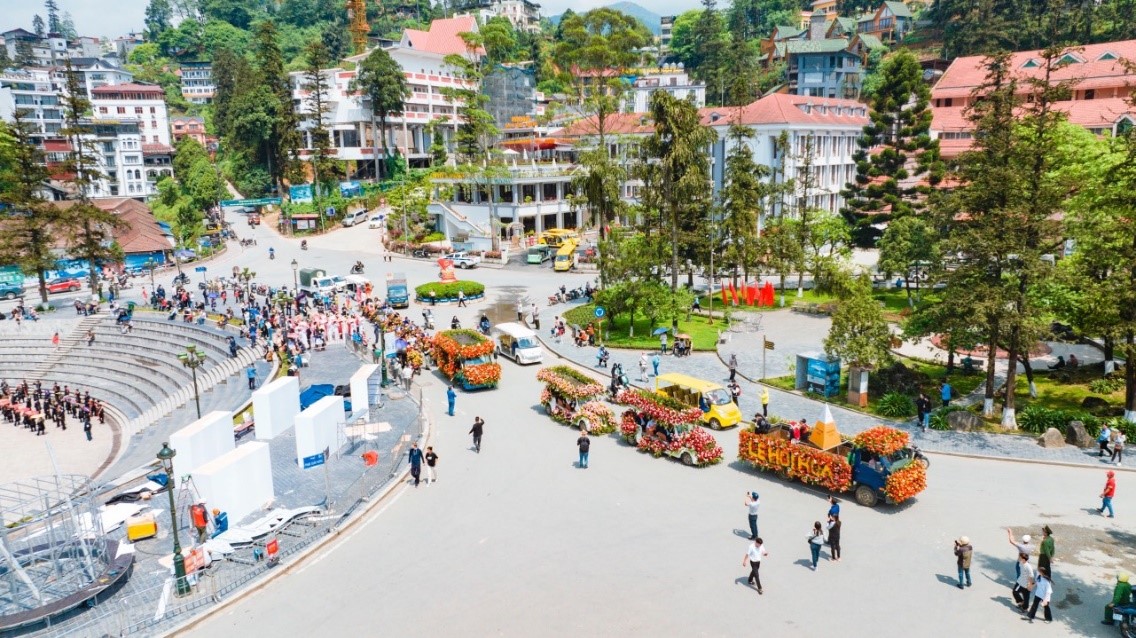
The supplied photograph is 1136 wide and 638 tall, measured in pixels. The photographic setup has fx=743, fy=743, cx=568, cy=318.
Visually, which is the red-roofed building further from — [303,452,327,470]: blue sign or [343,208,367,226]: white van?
[343,208,367,226]: white van

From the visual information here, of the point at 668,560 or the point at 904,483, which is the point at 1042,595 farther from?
the point at 668,560

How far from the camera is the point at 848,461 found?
18.6 metres

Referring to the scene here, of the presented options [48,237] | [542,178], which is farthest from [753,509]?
[542,178]

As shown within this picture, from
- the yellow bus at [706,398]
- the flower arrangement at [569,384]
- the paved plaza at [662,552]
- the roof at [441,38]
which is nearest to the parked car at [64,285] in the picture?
the paved plaza at [662,552]

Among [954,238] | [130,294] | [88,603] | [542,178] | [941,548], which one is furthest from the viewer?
[542,178]

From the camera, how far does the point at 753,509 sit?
1625 centimetres

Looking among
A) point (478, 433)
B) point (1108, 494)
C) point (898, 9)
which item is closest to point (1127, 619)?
point (1108, 494)

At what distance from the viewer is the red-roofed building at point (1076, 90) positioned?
5222cm

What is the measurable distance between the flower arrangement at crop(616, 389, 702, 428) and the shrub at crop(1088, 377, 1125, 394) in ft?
49.5

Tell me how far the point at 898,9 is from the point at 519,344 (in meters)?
109

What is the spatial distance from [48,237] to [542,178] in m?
37.5

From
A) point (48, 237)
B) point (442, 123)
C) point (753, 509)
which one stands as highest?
point (442, 123)

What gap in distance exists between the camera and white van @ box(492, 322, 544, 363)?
32406mm

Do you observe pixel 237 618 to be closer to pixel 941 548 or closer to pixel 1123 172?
pixel 941 548
